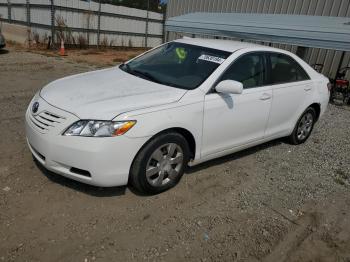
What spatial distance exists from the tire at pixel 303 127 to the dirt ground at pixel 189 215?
659 millimetres

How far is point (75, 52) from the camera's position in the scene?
51.0 ft

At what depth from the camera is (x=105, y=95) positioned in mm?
3367

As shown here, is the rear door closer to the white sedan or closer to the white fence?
the white sedan

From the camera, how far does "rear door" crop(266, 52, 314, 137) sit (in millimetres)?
4562

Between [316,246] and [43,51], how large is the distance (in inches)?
549

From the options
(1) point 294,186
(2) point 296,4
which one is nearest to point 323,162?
(1) point 294,186

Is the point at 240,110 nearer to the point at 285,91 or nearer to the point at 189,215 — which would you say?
the point at 285,91

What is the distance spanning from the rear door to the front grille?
275 centimetres

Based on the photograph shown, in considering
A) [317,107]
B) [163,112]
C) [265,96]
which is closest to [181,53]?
[265,96]

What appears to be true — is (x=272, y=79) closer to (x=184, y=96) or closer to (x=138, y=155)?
(x=184, y=96)

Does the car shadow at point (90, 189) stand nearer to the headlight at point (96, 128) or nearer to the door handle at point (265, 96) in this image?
the headlight at point (96, 128)

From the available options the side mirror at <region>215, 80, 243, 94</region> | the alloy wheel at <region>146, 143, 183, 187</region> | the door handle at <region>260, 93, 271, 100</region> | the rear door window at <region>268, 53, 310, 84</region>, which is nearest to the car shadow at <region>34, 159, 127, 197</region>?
the alloy wheel at <region>146, 143, 183, 187</region>

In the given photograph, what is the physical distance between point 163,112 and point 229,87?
82cm

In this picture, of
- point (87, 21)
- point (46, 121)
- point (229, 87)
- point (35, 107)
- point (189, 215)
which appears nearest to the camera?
point (46, 121)
